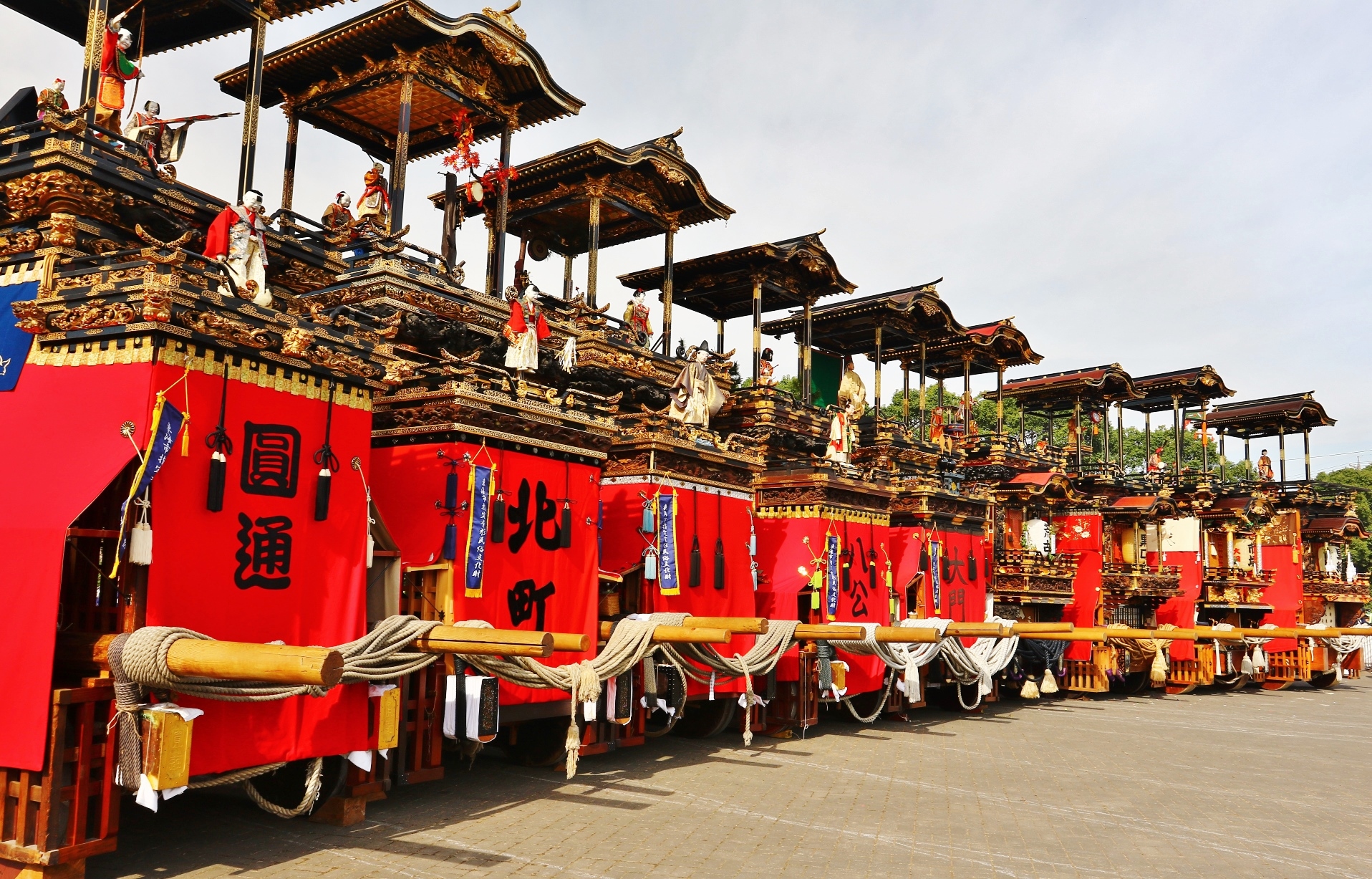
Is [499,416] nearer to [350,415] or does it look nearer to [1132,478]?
[350,415]

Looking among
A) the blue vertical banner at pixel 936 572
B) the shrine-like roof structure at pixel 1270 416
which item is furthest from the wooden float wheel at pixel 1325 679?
the blue vertical banner at pixel 936 572

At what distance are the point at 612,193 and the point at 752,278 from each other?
5807mm

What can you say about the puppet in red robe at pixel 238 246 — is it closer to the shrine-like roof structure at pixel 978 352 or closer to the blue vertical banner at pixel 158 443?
the blue vertical banner at pixel 158 443

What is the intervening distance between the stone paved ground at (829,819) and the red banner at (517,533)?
2.13m

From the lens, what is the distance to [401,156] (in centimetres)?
1684

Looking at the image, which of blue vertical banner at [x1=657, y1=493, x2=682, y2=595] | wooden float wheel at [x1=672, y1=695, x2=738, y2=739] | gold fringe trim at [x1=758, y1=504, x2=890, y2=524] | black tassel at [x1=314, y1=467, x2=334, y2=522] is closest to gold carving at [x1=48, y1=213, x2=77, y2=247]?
black tassel at [x1=314, y1=467, x2=334, y2=522]

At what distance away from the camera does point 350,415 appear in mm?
10867

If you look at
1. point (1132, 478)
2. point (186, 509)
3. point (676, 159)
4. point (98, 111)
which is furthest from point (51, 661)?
point (1132, 478)

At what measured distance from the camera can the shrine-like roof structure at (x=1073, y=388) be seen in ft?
127

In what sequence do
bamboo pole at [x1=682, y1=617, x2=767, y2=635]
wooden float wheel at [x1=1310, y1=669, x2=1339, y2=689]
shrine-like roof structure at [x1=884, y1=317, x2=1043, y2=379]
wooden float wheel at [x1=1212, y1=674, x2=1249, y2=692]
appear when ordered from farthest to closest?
wooden float wheel at [x1=1310, y1=669, x2=1339, y2=689], wooden float wheel at [x1=1212, y1=674, x2=1249, y2=692], shrine-like roof structure at [x1=884, y1=317, x2=1043, y2=379], bamboo pole at [x1=682, y1=617, x2=767, y2=635]

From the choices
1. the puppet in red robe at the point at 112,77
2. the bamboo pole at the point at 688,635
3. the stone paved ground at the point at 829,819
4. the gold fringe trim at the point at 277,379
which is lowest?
the stone paved ground at the point at 829,819

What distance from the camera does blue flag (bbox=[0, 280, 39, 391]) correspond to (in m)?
9.38

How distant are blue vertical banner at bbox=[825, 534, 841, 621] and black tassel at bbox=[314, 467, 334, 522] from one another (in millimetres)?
12575

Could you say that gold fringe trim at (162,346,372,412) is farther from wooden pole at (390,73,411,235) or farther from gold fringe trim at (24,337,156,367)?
wooden pole at (390,73,411,235)
